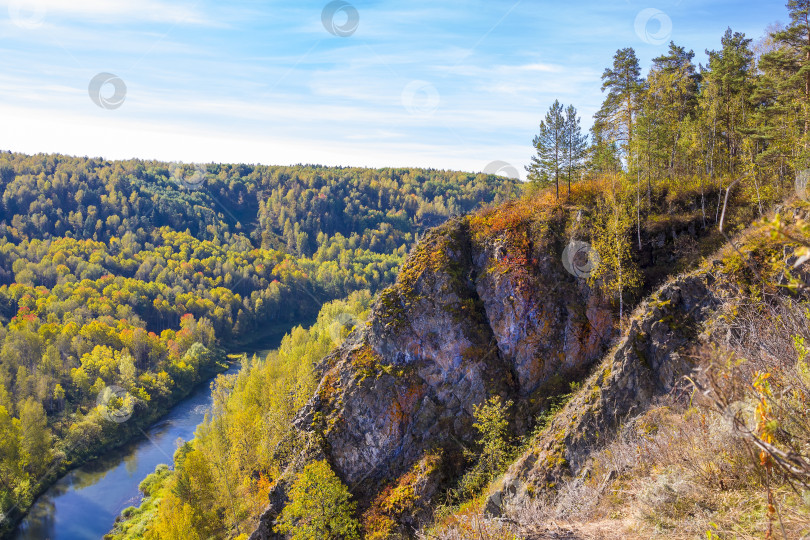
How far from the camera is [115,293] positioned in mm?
106750

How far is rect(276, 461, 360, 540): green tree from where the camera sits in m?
24.6

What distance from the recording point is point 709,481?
792 cm

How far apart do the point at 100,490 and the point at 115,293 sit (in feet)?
238

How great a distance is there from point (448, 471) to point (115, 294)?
355 ft

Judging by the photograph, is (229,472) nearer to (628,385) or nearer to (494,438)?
(494,438)

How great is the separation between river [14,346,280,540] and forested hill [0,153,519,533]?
1786 millimetres

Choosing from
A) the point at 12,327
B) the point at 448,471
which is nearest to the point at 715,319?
the point at 448,471

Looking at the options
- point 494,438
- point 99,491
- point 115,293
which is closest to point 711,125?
point 494,438

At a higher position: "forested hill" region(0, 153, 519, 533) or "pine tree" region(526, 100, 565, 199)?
"pine tree" region(526, 100, 565, 199)

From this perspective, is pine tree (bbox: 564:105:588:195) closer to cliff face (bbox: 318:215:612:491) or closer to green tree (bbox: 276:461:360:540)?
cliff face (bbox: 318:215:612:491)

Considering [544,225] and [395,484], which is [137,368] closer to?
[395,484]

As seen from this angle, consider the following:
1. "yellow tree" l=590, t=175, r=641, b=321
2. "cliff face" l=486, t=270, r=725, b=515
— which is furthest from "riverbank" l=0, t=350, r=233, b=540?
"yellow tree" l=590, t=175, r=641, b=321

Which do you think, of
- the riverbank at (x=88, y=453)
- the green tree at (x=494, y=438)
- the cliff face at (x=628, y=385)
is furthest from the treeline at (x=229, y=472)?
the cliff face at (x=628, y=385)

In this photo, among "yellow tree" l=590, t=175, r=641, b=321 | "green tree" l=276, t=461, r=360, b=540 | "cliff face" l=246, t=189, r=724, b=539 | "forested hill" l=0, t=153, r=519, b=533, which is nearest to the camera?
"green tree" l=276, t=461, r=360, b=540
